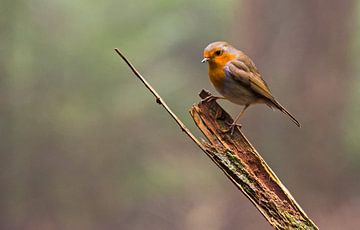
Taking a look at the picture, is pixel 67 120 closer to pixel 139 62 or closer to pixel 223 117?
pixel 139 62

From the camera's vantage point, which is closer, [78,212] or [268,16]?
[268,16]

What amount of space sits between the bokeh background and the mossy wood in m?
1.06

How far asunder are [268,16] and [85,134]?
107 cm

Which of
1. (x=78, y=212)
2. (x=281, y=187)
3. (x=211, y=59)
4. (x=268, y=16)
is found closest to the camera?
(x=281, y=187)

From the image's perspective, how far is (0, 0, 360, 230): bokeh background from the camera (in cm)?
271

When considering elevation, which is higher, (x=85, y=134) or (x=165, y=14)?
(x=165, y=14)

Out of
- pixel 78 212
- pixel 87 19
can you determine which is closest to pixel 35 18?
pixel 87 19

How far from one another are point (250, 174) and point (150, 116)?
4.43 ft

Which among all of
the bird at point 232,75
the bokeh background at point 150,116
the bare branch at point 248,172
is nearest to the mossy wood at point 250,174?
the bare branch at point 248,172

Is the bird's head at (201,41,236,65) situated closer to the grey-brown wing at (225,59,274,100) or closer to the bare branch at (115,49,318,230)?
the grey-brown wing at (225,59,274,100)

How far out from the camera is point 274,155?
2732mm

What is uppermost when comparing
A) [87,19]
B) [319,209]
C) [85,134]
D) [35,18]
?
[35,18]

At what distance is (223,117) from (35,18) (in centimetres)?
154

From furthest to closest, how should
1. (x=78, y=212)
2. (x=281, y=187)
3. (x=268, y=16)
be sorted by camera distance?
1. (x=78, y=212)
2. (x=268, y=16)
3. (x=281, y=187)
